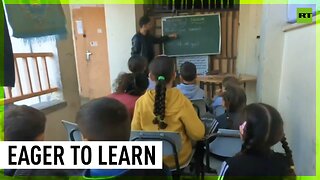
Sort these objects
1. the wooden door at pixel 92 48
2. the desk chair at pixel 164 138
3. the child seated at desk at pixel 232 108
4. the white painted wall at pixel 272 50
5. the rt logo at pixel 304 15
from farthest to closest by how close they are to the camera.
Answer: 1. the wooden door at pixel 92 48
2. the white painted wall at pixel 272 50
3. the child seated at desk at pixel 232 108
4. the rt logo at pixel 304 15
5. the desk chair at pixel 164 138

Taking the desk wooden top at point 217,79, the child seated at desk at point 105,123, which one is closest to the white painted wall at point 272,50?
the desk wooden top at point 217,79

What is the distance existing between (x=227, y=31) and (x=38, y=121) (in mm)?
3404

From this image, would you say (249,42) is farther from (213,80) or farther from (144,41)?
(144,41)

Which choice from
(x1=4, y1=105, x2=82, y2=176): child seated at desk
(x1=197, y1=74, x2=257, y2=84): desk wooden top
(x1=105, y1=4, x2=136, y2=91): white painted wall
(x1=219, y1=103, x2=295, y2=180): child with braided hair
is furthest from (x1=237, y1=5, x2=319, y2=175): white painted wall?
(x1=105, y1=4, x2=136, y2=91): white painted wall

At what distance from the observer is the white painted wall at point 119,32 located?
4.13 m

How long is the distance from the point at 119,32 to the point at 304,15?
118 inches

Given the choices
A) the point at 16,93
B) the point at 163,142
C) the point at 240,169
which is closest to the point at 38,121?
the point at 163,142

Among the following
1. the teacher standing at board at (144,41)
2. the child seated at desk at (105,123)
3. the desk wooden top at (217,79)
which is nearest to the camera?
the child seated at desk at (105,123)

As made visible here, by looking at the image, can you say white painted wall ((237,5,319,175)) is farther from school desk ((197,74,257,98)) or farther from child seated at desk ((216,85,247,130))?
school desk ((197,74,257,98))

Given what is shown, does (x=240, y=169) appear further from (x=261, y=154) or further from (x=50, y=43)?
(x=50, y=43)

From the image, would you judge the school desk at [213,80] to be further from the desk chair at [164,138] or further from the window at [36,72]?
the desk chair at [164,138]

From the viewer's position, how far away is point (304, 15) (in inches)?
66.4

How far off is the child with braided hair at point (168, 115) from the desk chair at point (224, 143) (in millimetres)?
101

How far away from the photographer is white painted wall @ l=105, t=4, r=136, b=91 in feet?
13.5
